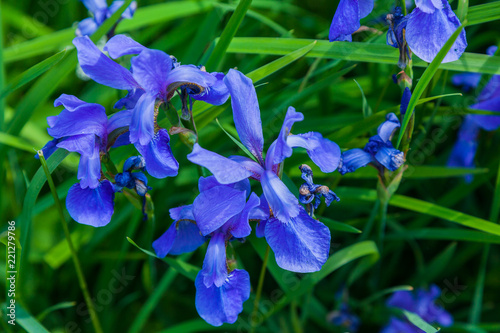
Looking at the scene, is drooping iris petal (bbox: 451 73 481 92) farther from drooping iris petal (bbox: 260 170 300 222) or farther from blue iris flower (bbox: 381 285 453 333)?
drooping iris petal (bbox: 260 170 300 222)

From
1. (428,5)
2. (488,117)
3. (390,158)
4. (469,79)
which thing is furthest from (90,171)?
(469,79)

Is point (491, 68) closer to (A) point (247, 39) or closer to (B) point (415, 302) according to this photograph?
(A) point (247, 39)

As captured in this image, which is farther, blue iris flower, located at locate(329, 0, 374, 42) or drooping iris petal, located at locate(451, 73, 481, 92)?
drooping iris petal, located at locate(451, 73, 481, 92)

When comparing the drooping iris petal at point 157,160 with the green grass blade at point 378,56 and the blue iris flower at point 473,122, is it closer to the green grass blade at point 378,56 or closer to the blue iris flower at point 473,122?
Answer: the green grass blade at point 378,56

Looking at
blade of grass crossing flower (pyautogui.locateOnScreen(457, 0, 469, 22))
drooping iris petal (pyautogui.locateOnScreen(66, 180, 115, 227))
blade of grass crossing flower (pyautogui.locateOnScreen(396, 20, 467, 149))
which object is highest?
blade of grass crossing flower (pyautogui.locateOnScreen(457, 0, 469, 22))

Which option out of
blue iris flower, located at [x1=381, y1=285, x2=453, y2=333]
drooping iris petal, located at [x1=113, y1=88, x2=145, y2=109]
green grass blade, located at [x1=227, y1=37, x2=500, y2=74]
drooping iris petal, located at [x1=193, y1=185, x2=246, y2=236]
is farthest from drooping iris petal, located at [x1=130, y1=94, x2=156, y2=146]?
blue iris flower, located at [x1=381, y1=285, x2=453, y2=333]

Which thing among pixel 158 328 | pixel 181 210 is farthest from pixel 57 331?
pixel 181 210

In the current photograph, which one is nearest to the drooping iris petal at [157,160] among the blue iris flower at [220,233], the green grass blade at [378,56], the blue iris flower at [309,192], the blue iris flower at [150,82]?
the blue iris flower at [150,82]
